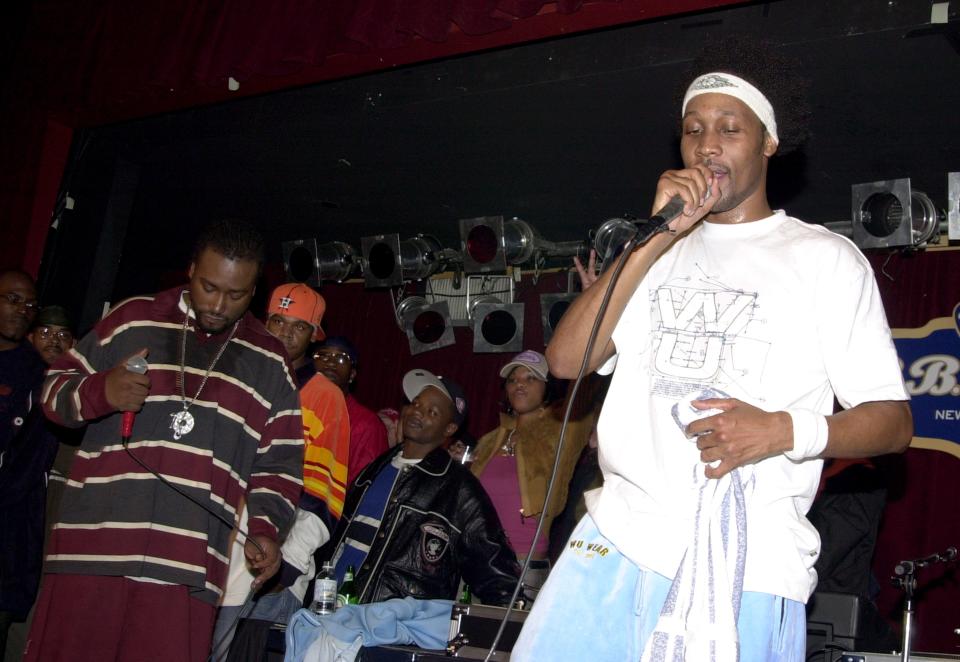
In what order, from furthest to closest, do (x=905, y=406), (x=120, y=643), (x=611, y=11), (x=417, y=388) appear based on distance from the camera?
(x=417, y=388) < (x=611, y=11) < (x=120, y=643) < (x=905, y=406)

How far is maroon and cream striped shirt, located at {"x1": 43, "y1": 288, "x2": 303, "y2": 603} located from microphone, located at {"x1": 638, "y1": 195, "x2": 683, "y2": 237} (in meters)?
1.71

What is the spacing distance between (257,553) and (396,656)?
1.14m

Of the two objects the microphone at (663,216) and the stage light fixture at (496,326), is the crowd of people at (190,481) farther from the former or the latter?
the stage light fixture at (496,326)

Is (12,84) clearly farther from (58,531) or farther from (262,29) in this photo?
(58,531)

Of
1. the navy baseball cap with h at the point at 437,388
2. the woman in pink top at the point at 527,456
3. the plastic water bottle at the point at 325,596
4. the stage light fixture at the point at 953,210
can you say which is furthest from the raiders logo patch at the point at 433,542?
the stage light fixture at the point at 953,210

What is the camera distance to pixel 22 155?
7008 mm

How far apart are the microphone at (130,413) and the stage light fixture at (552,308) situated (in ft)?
17.2

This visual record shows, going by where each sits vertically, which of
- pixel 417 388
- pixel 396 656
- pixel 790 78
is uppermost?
pixel 790 78

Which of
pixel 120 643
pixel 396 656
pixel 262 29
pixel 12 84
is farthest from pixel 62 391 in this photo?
pixel 12 84

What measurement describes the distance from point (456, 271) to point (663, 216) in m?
6.70

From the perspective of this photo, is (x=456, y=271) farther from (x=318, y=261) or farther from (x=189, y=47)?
(x=189, y=47)

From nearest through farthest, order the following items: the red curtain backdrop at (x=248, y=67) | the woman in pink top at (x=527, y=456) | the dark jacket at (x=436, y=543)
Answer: the dark jacket at (x=436, y=543) < the red curtain backdrop at (x=248, y=67) < the woman in pink top at (x=527, y=456)

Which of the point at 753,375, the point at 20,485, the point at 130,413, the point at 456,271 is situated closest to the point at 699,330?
the point at 753,375

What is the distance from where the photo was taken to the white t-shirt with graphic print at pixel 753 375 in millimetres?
2066
